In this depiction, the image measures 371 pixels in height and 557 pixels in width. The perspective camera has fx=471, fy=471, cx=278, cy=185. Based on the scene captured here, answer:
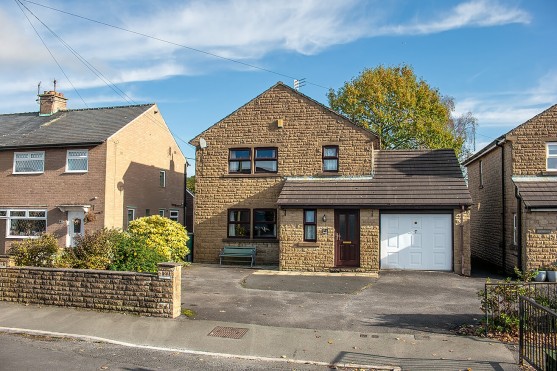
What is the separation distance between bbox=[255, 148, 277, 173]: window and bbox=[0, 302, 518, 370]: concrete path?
10.4 m

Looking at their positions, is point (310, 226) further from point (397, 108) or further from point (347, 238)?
point (397, 108)

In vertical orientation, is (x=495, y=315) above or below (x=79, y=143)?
below

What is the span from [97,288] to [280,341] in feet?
15.5

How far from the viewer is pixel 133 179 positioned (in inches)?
938

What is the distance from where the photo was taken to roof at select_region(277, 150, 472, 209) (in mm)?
16969

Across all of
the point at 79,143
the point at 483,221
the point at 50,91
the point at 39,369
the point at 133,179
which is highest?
the point at 50,91

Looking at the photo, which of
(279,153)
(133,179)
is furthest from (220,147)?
(133,179)

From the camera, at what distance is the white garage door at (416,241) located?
17.1 meters

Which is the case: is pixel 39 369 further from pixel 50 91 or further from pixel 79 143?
pixel 50 91

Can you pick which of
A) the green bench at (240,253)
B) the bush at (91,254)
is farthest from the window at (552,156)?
A: the bush at (91,254)

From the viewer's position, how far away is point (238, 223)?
2000cm

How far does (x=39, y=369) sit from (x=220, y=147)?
1400 centimetres

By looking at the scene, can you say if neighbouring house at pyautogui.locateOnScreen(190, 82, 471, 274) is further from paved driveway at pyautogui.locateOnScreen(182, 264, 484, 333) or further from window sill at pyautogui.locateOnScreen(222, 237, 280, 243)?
paved driveway at pyautogui.locateOnScreen(182, 264, 484, 333)

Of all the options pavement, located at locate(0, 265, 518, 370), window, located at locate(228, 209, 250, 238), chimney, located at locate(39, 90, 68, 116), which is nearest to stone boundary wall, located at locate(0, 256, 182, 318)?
pavement, located at locate(0, 265, 518, 370)
